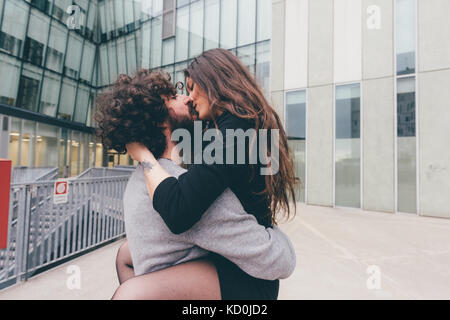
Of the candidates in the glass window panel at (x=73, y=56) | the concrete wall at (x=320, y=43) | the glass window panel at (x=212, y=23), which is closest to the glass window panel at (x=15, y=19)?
the glass window panel at (x=73, y=56)

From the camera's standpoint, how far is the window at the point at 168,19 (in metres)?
13.7

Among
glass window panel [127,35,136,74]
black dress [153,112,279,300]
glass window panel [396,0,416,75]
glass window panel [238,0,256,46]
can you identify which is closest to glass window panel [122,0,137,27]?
glass window panel [127,35,136,74]

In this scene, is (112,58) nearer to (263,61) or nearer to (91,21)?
(91,21)

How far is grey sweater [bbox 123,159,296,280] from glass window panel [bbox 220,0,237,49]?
39.0ft

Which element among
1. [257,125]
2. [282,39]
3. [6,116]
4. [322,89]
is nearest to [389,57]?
[322,89]

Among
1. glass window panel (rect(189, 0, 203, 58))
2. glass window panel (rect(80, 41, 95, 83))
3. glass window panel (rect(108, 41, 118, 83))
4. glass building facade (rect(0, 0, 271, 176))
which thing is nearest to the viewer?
glass building facade (rect(0, 0, 271, 176))

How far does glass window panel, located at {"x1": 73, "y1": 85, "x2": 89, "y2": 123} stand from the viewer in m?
16.5

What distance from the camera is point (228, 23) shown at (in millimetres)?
11711

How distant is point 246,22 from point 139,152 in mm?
11640

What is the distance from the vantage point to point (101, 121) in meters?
1.20

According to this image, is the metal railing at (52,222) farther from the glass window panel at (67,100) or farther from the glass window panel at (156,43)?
the glass window panel at (67,100)

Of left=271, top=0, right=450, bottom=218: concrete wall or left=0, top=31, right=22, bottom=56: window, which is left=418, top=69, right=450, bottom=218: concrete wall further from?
left=0, top=31, right=22, bottom=56: window

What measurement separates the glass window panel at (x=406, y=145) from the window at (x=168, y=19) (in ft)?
39.5
